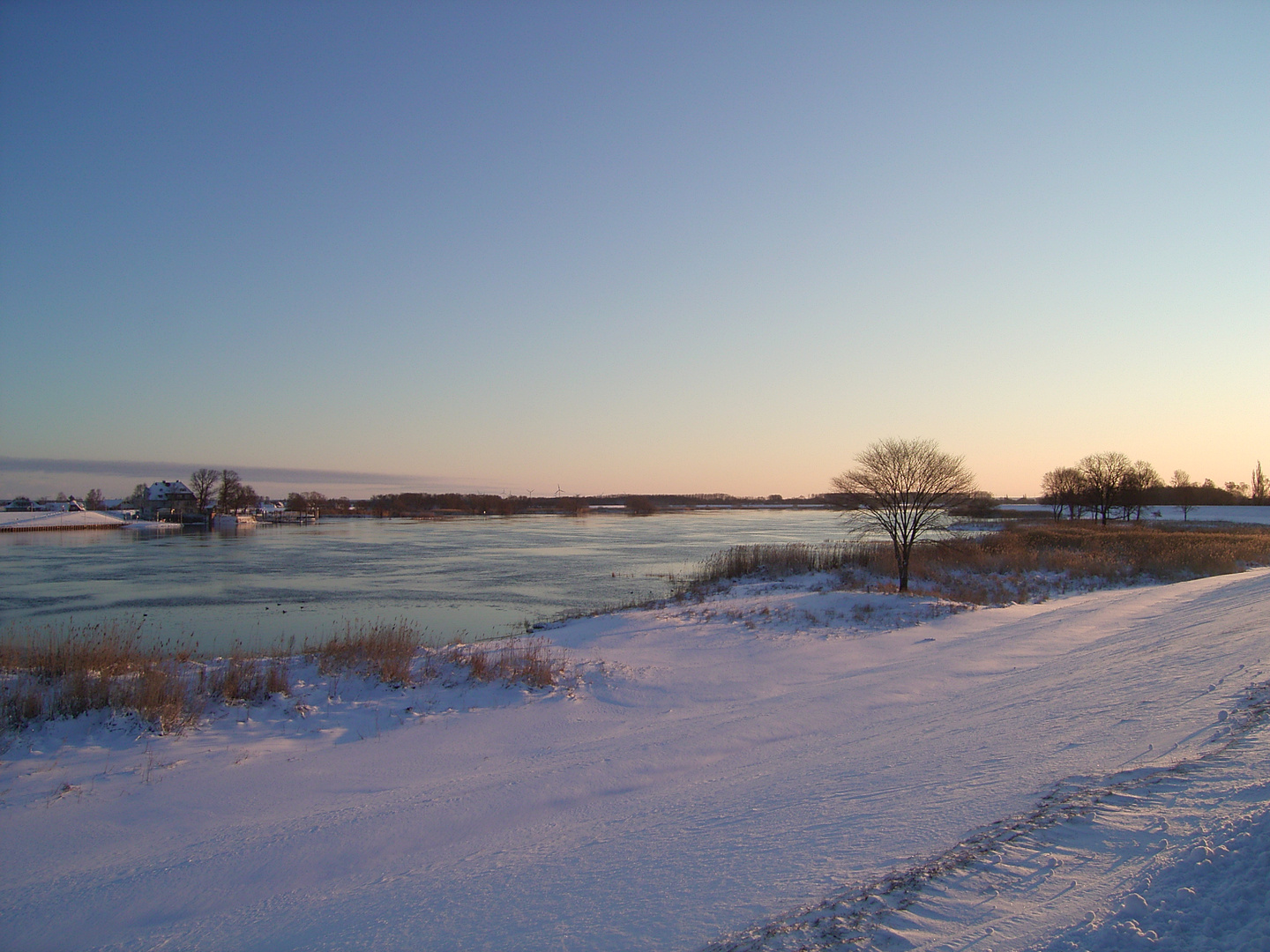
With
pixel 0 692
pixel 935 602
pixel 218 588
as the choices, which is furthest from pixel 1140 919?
pixel 218 588

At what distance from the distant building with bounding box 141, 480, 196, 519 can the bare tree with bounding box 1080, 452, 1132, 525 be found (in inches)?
4945

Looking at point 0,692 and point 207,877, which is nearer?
point 207,877

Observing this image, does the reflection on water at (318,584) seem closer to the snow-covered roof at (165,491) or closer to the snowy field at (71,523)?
the snowy field at (71,523)

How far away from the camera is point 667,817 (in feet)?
17.2

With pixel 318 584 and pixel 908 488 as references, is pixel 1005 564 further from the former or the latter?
pixel 318 584

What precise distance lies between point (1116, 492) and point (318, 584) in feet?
209

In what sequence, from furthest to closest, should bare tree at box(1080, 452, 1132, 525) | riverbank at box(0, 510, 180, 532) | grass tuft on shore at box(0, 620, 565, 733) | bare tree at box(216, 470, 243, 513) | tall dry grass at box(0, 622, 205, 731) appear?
1. bare tree at box(216, 470, 243, 513)
2. riverbank at box(0, 510, 180, 532)
3. bare tree at box(1080, 452, 1132, 525)
4. grass tuft on shore at box(0, 620, 565, 733)
5. tall dry grass at box(0, 622, 205, 731)

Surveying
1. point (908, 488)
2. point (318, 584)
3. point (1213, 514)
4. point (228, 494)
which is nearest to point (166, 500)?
point (228, 494)

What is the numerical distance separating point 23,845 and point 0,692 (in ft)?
13.1

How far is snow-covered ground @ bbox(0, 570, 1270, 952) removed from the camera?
3.62 m

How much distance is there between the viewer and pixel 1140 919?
10.5ft

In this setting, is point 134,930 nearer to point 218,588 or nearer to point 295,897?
point 295,897

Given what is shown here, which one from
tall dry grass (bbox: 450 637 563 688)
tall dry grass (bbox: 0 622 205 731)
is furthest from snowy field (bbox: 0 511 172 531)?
tall dry grass (bbox: 450 637 563 688)

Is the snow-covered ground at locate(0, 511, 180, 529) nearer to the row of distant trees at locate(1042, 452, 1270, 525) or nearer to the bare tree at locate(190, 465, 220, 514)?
the bare tree at locate(190, 465, 220, 514)
